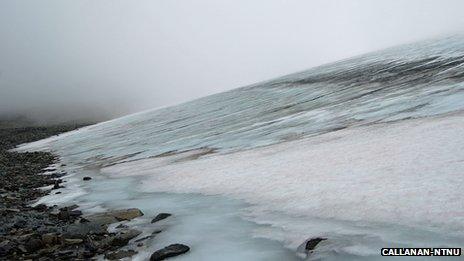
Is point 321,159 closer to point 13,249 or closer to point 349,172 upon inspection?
point 349,172

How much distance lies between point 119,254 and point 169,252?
713 millimetres

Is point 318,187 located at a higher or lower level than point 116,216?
lower

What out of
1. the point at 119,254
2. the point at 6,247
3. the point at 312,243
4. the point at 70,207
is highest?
the point at 6,247

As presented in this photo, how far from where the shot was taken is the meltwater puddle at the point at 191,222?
492cm

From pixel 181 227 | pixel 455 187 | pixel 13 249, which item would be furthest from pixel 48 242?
pixel 455 187

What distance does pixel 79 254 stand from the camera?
5531 millimetres

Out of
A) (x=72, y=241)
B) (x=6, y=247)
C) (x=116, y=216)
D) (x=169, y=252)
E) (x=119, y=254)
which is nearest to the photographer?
(x=169, y=252)

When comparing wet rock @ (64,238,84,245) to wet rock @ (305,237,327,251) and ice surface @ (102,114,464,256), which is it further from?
wet rock @ (305,237,327,251)

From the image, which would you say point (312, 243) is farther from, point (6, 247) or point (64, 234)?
point (6, 247)

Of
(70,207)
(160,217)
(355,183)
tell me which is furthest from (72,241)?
(355,183)

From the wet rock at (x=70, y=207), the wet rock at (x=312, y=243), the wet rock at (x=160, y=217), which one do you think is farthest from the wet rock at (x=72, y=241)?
the wet rock at (x=312, y=243)

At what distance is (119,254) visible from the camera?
5.32m

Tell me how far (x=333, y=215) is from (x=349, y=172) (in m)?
1.69

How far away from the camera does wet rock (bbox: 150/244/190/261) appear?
5.03 metres
